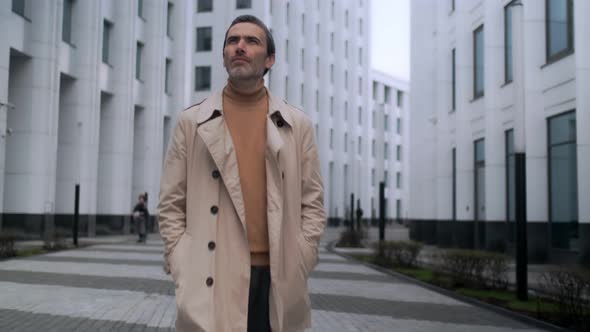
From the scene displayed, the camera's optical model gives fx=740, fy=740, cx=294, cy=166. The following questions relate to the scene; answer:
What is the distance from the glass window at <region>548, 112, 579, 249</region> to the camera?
18.2 metres

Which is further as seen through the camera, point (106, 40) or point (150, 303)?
point (106, 40)

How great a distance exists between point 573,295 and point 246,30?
23.5ft

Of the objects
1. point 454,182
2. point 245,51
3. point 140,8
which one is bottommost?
point 245,51

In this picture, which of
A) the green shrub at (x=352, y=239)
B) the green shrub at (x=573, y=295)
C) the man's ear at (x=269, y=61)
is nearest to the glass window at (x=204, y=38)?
the green shrub at (x=352, y=239)

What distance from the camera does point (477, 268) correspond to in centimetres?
1298

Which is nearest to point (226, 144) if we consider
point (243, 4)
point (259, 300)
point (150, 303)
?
point (259, 300)

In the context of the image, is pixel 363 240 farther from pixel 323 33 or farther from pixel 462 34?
pixel 323 33

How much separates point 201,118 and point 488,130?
Result: 21293 mm

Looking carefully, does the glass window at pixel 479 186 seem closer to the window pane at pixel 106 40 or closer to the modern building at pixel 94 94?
the modern building at pixel 94 94

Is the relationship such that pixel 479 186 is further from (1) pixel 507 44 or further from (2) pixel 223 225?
(2) pixel 223 225

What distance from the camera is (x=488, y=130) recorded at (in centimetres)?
2348

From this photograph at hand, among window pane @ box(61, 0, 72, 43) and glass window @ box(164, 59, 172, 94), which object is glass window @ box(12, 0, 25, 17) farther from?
glass window @ box(164, 59, 172, 94)

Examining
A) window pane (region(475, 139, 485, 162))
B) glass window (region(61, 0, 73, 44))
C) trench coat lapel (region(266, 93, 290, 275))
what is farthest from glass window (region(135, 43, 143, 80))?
trench coat lapel (region(266, 93, 290, 275))

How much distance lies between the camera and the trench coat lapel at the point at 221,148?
3.10 metres
